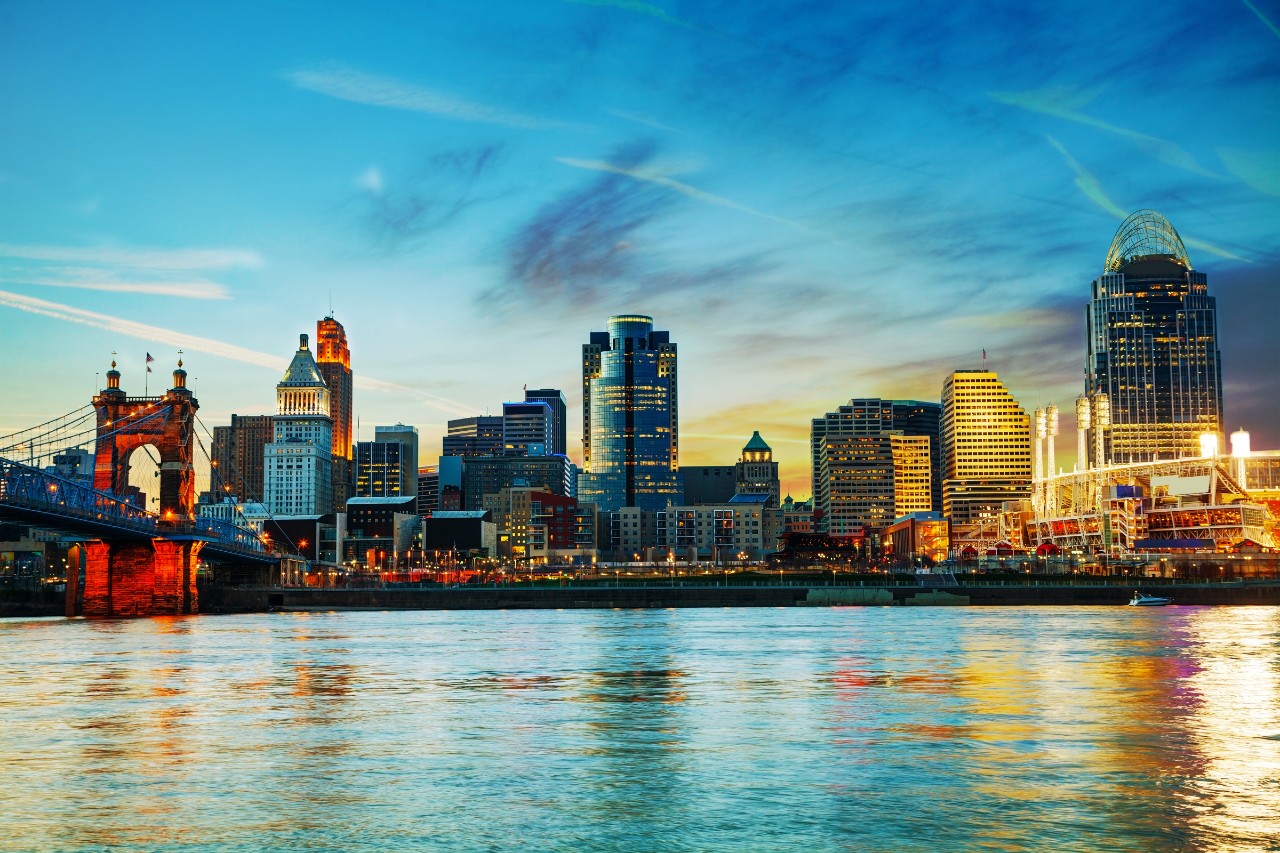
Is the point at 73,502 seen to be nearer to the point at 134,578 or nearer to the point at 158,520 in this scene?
the point at 158,520

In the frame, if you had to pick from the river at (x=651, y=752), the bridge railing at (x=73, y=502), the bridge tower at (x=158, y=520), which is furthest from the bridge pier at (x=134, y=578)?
the river at (x=651, y=752)

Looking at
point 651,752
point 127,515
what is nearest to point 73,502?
point 127,515

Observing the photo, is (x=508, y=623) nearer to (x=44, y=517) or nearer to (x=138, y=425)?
(x=44, y=517)

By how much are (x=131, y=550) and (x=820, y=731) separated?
113613mm

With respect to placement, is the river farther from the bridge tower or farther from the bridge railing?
the bridge tower

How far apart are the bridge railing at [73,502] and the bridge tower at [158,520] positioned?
168 centimetres

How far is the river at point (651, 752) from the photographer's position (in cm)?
2017

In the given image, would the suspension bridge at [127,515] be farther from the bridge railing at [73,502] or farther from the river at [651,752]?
the river at [651,752]

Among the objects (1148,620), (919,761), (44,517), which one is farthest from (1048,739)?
(44,517)

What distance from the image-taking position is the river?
20.2 meters

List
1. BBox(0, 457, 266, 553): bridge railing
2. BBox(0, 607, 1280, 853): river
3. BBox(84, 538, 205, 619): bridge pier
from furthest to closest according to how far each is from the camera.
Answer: BBox(84, 538, 205, 619): bridge pier
BBox(0, 457, 266, 553): bridge railing
BBox(0, 607, 1280, 853): river

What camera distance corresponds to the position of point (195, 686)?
46.8 metres

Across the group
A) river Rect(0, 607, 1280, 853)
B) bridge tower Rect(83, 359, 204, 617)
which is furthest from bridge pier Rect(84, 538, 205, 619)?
river Rect(0, 607, 1280, 853)

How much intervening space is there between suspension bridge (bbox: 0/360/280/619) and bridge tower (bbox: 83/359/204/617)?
10 centimetres
